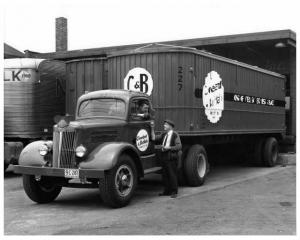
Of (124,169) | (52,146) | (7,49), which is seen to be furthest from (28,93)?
(7,49)

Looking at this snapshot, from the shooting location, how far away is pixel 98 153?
27.1 feet

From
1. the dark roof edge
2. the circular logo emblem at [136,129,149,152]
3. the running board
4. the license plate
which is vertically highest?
the dark roof edge

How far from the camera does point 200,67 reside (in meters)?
11.4

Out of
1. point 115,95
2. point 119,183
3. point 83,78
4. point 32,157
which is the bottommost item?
point 119,183

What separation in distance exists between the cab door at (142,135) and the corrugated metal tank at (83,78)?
139 inches

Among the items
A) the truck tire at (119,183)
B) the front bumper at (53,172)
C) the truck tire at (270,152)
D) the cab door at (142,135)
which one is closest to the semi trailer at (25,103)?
the front bumper at (53,172)

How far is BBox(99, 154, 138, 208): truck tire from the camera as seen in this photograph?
8008mm

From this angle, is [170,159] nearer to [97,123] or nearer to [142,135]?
[142,135]

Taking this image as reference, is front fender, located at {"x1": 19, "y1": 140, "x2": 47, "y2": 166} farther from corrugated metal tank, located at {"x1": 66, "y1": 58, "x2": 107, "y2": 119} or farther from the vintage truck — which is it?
corrugated metal tank, located at {"x1": 66, "y1": 58, "x2": 107, "y2": 119}

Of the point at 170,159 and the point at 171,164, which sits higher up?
the point at 170,159

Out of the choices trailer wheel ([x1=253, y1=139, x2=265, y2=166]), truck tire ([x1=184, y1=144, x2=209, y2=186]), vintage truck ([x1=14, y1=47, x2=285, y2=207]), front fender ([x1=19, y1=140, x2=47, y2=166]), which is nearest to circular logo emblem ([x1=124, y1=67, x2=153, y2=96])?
vintage truck ([x1=14, y1=47, x2=285, y2=207])

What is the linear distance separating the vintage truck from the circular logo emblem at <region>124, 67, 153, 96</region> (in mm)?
25

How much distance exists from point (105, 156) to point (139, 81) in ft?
11.4

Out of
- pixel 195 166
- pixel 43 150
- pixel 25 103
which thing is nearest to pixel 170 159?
pixel 195 166
